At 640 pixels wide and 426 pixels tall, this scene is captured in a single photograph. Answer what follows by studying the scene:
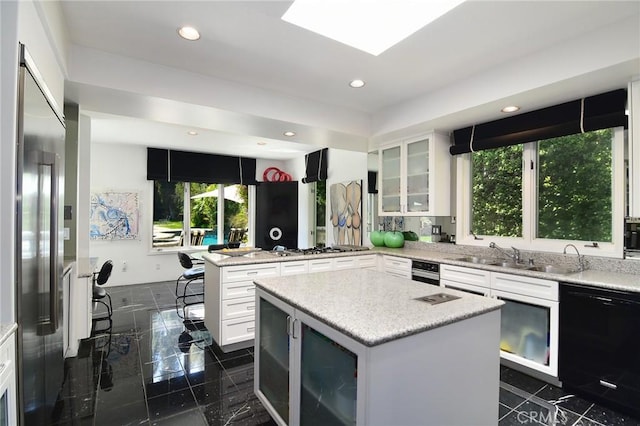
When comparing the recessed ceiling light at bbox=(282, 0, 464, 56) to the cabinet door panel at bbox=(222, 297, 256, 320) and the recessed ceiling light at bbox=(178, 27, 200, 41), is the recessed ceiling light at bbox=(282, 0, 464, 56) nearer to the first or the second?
the recessed ceiling light at bbox=(178, 27, 200, 41)

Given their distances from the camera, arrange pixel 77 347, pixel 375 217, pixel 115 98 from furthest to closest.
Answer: pixel 375 217
pixel 77 347
pixel 115 98

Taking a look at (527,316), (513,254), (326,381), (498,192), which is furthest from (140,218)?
(527,316)

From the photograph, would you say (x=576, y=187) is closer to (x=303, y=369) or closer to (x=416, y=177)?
(x=416, y=177)

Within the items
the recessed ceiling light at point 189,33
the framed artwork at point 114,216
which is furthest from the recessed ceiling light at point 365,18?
the framed artwork at point 114,216

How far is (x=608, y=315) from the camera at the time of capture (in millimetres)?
2100

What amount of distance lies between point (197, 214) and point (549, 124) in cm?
605

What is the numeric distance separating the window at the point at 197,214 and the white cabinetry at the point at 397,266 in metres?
4.19

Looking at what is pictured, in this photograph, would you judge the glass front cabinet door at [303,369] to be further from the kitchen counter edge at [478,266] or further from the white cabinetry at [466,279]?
the white cabinetry at [466,279]

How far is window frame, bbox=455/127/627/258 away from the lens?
8.37ft

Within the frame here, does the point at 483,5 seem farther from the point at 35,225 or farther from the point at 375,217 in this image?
the point at 375,217

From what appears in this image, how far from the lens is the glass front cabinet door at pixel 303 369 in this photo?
4.39 feet

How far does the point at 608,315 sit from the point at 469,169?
2.04 meters

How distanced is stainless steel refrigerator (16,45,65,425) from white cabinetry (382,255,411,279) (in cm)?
303

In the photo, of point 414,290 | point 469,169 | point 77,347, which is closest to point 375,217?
point 469,169
